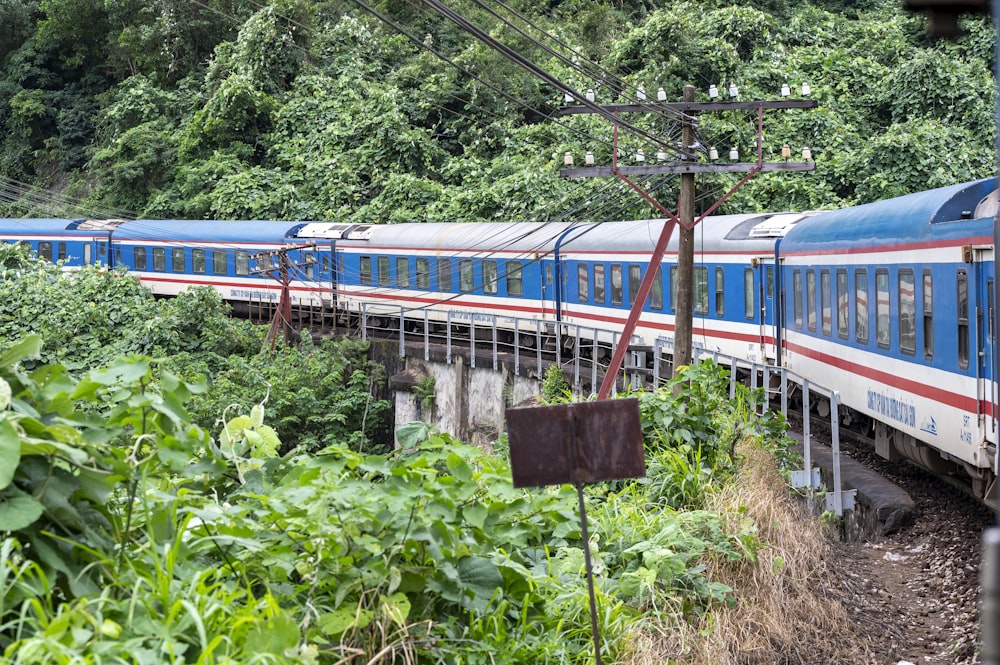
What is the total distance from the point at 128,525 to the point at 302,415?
64.3ft

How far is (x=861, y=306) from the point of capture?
13.0 meters

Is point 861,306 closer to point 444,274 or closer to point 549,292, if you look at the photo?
point 549,292

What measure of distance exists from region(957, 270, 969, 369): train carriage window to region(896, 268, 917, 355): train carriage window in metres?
1.24

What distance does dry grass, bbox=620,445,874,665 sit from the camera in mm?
6668

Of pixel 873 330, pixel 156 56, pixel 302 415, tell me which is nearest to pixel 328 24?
pixel 156 56

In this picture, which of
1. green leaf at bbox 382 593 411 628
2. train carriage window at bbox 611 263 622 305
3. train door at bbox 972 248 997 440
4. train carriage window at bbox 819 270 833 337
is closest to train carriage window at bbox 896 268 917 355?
train door at bbox 972 248 997 440

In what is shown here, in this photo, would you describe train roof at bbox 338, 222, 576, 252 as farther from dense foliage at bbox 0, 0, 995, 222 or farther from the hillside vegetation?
the hillside vegetation

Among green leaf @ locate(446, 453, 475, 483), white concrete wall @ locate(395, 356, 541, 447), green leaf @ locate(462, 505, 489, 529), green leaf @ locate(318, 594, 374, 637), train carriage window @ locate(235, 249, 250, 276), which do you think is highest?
train carriage window @ locate(235, 249, 250, 276)

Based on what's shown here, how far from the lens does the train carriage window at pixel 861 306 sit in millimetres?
12758

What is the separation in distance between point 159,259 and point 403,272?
1064 cm

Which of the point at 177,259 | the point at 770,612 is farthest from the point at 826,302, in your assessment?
the point at 177,259

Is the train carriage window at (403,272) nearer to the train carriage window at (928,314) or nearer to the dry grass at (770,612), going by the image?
the train carriage window at (928,314)

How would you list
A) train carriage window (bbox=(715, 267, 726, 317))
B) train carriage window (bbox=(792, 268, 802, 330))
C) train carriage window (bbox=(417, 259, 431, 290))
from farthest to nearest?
train carriage window (bbox=(417, 259, 431, 290)) → train carriage window (bbox=(715, 267, 726, 317)) → train carriage window (bbox=(792, 268, 802, 330))

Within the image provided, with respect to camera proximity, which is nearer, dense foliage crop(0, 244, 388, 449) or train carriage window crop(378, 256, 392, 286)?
dense foliage crop(0, 244, 388, 449)
